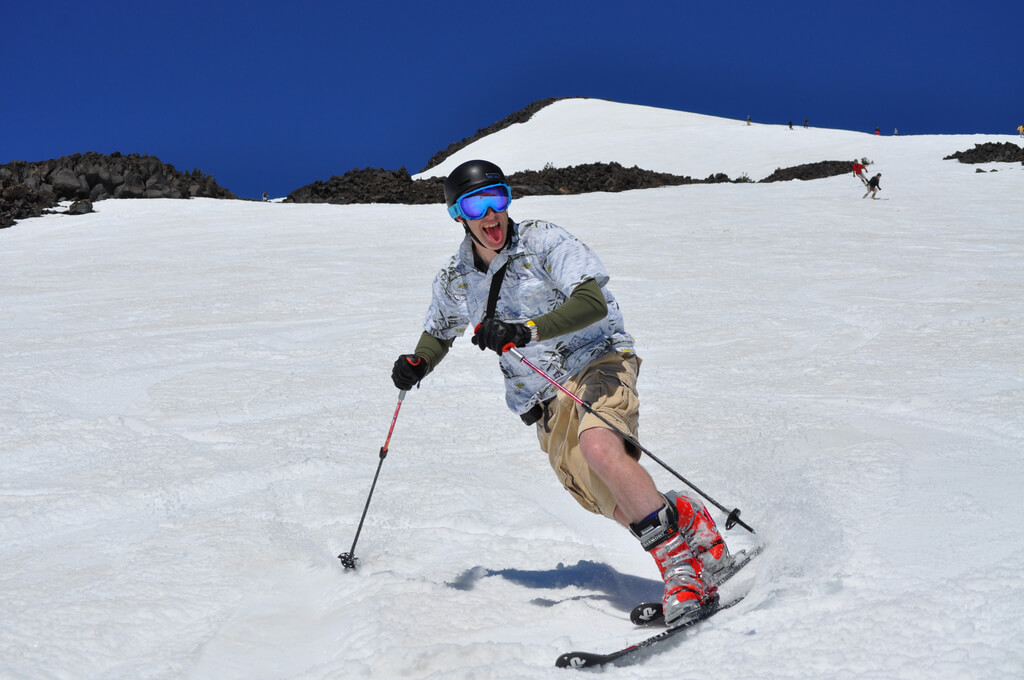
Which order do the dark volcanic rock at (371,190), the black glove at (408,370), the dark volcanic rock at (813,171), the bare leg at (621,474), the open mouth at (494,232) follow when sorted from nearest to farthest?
the bare leg at (621,474), the open mouth at (494,232), the black glove at (408,370), the dark volcanic rock at (371,190), the dark volcanic rock at (813,171)

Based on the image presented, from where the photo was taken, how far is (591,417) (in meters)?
3.32

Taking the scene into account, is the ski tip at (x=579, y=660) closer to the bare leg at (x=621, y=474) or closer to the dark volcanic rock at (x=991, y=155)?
the bare leg at (x=621, y=474)

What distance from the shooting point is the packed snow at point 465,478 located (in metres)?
2.89

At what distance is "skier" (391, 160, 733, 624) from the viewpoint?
10.4 feet

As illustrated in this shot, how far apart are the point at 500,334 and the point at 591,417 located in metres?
0.50

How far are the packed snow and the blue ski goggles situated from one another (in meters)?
1.61

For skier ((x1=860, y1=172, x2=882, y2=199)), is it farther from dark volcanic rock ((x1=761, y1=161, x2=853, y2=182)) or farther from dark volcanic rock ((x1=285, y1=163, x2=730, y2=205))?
dark volcanic rock ((x1=761, y1=161, x2=853, y2=182))

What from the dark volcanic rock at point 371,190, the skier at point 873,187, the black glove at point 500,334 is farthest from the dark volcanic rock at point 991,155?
the black glove at point 500,334

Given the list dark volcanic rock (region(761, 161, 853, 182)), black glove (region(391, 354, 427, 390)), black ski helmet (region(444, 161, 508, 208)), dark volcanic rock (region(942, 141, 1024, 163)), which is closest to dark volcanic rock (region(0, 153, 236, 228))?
black glove (region(391, 354, 427, 390))

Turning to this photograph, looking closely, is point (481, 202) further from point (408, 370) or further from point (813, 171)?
point (813, 171)

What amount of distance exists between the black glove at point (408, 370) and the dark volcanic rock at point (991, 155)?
32.7m

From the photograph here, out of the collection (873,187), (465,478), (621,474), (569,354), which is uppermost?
(873,187)

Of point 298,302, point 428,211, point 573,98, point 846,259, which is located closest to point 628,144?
point 573,98

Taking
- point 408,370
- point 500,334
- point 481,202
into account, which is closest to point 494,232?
point 481,202
